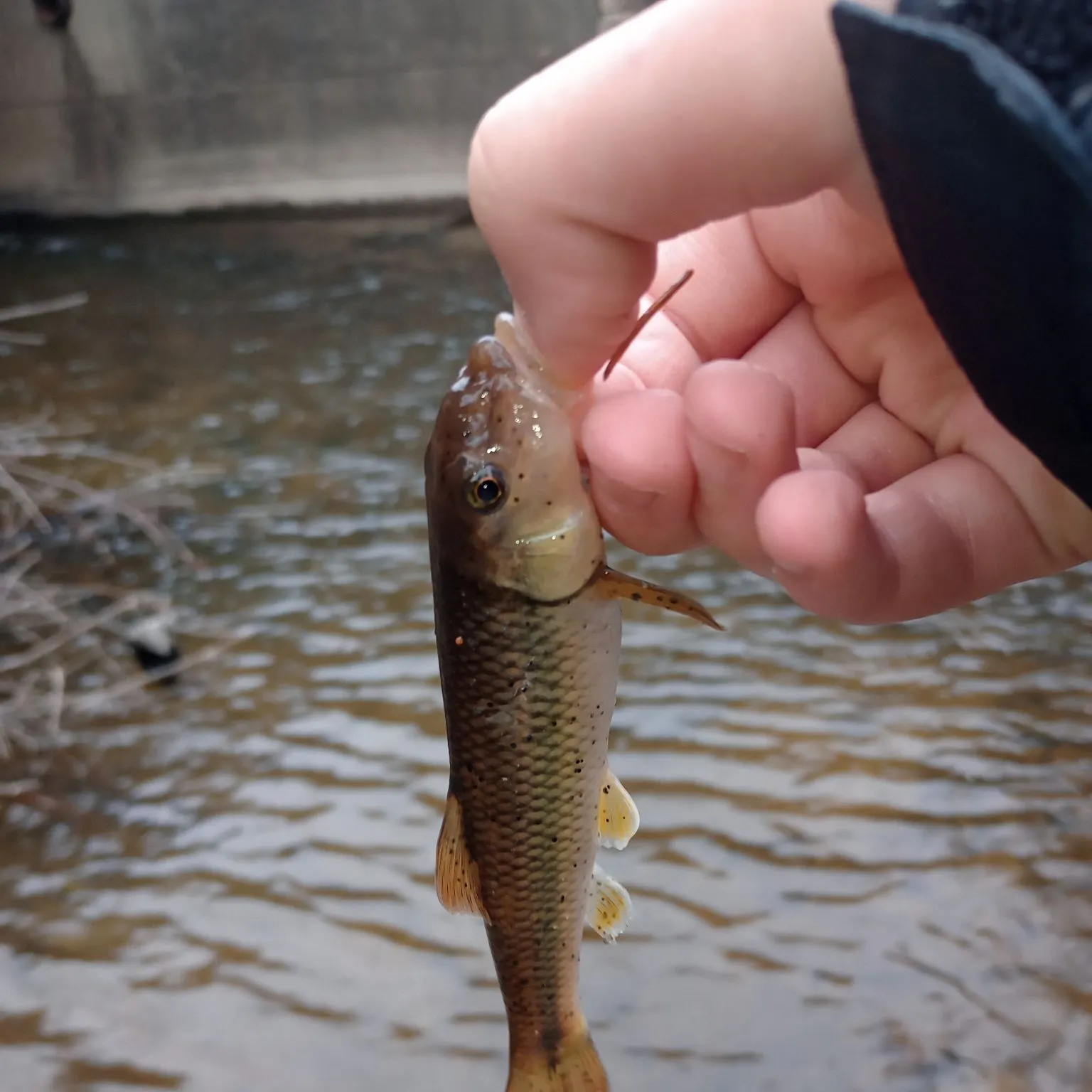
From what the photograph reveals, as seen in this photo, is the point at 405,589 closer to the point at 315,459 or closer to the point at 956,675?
the point at 315,459

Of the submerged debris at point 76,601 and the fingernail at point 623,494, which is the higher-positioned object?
the fingernail at point 623,494

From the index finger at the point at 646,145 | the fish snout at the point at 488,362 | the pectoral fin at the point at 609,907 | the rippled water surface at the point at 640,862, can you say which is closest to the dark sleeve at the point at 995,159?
the index finger at the point at 646,145

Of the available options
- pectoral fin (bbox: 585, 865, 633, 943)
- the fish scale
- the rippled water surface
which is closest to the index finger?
the fish scale

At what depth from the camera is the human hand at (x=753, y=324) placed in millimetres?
782

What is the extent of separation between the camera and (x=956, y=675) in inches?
150

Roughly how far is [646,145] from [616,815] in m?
0.93

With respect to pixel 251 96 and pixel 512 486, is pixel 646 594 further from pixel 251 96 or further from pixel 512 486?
pixel 251 96

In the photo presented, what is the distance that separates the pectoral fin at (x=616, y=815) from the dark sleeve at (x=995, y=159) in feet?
2.84

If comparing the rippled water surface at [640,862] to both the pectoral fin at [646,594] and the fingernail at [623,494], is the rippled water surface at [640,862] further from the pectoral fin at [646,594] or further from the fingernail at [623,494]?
the fingernail at [623,494]

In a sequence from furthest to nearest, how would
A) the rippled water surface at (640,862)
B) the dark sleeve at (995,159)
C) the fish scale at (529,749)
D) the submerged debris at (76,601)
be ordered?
the submerged debris at (76,601) → the rippled water surface at (640,862) → the fish scale at (529,749) → the dark sleeve at (995,159)

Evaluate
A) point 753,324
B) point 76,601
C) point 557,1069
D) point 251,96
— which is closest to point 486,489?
point 753,324

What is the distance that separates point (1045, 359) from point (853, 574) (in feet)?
1.03

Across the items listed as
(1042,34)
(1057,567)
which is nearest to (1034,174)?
(1042,34)

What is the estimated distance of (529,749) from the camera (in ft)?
4.12
